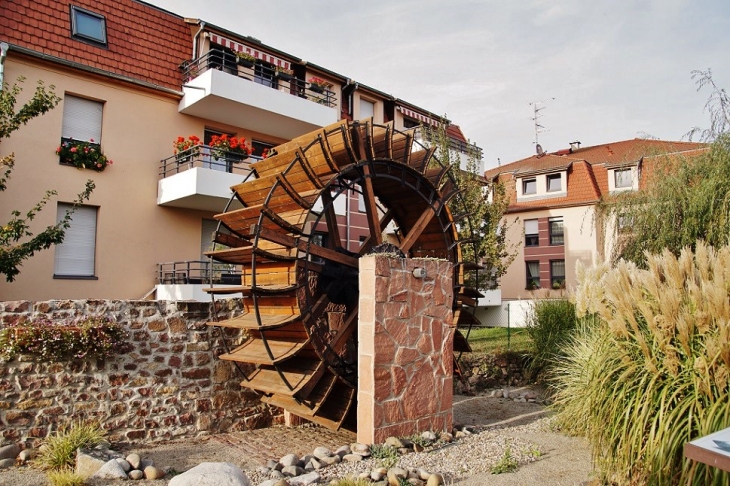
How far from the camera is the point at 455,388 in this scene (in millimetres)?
9555

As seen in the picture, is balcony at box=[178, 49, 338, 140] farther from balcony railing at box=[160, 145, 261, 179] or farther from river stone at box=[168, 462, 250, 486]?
river stone at box=[168, 462, 250, 486]

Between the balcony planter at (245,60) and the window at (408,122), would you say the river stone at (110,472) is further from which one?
the window at (408,122)

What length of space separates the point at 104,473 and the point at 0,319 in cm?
211

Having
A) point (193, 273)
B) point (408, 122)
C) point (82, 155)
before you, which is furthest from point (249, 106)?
point (408, 122)

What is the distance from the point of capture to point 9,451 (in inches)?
217

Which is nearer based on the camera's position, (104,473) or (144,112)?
(104,473)

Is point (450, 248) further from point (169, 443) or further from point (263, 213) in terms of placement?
point (169, 443)

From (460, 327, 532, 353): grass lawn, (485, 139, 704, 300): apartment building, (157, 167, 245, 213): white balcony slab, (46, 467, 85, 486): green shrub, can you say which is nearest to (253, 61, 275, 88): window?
(157, 167, 245, 213): white balcony slab

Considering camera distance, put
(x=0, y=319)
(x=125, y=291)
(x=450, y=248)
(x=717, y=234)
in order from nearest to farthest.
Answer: (x=0, y=319)
(x=450, y=248)
(x=717, y=234)
(x=125, y=291)

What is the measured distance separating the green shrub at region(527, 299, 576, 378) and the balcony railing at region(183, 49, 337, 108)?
767cm

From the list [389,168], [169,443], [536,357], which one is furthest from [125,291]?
[536,357]

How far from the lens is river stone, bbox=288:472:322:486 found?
14.8 ft

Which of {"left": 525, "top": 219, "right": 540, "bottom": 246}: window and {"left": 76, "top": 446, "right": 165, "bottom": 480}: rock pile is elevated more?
{"left": 525, "top": 219, "right": 540, "bottom": 246}: window

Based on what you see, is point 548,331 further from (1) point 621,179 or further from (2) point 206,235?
Answer: (1) point 621,179
